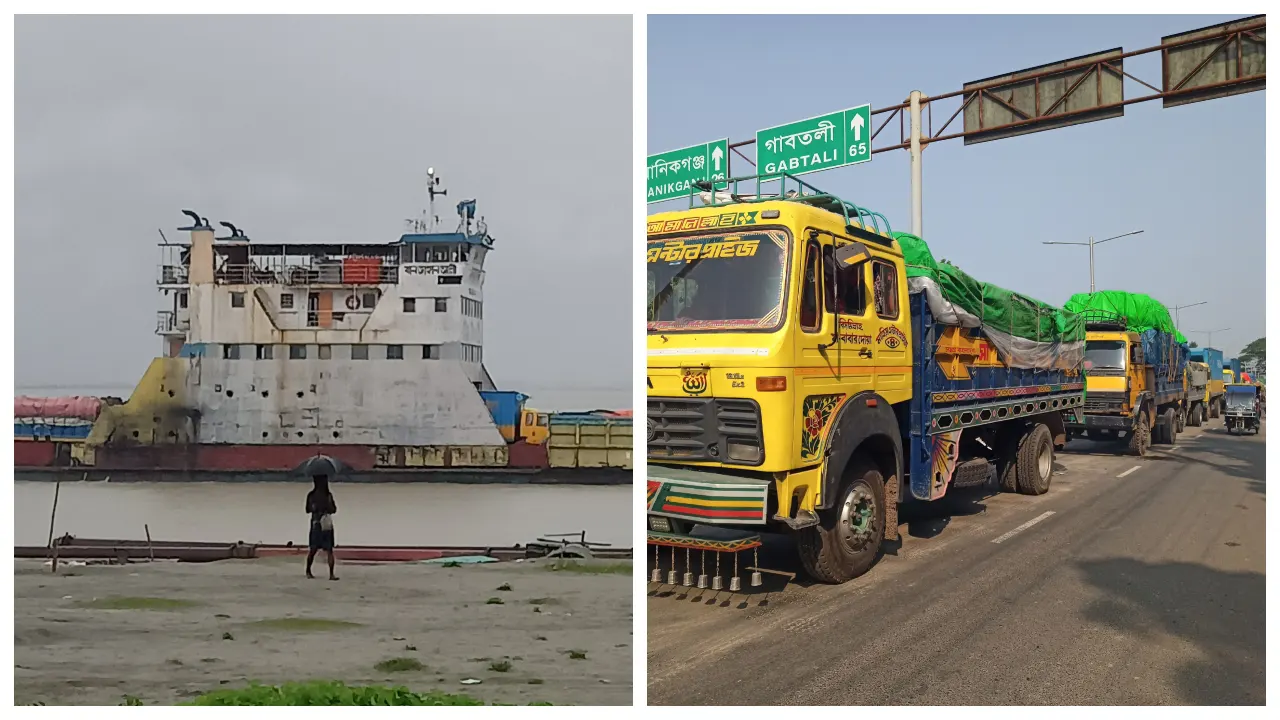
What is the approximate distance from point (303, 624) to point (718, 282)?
146 inches

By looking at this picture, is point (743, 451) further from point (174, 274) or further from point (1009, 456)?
point (174, 274)

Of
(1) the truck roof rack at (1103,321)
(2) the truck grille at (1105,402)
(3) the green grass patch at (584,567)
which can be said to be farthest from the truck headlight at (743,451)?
(2) the truck grille at (1105,402)

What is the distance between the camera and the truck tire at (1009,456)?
8984 mm

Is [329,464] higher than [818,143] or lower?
lower

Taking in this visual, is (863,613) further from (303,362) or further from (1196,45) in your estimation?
(303,362)

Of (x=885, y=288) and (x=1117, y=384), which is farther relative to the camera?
(x=1117, y=384)

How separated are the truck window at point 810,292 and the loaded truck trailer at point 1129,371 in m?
8.17

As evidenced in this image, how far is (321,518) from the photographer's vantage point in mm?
7266

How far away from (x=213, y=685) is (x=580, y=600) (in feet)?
8.77

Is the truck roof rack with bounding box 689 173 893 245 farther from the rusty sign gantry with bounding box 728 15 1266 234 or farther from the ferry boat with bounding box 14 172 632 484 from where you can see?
the ferry boat with bounding box 14 172 632 484

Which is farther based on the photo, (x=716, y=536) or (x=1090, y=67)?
(x=1090, y=67)

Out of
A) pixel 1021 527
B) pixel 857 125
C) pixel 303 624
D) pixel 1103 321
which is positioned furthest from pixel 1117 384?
pixel 303 624
